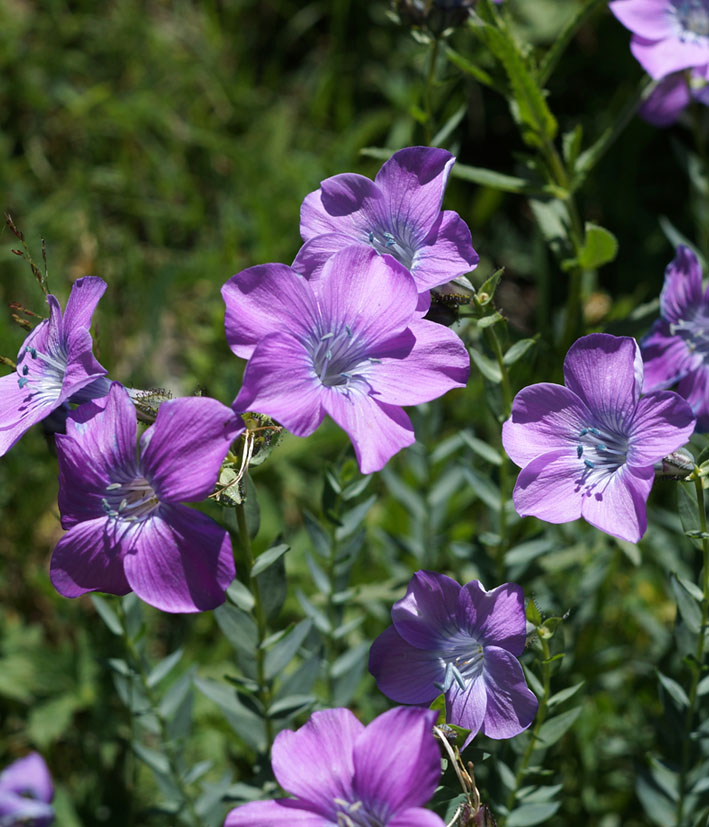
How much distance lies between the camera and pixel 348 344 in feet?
4.10

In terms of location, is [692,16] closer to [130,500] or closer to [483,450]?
[483,450]

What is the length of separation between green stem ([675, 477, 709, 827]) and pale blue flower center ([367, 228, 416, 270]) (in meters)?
0.50

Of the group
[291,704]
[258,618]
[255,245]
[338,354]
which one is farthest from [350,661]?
[255,245]

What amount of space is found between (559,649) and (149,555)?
23.1 inches

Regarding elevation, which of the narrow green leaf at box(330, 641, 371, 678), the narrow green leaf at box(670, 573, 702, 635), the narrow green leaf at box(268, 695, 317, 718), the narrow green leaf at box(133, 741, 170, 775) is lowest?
the narrow green leaf at box(133, 741, 170, 775)

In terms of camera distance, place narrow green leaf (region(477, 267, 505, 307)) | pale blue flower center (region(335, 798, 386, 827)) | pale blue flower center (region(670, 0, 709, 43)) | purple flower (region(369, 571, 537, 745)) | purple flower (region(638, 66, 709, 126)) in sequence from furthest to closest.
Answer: purple flower (region(638, 66, 709, 126)) → pale blue flower center (region(670, 0, 709, 43)) → narrow green leaf (region(477, 267, 505, 307)) → purple flower (region(369, 571, 537, 745)) → pale blue flower center (region(335, 798, 386, 827))

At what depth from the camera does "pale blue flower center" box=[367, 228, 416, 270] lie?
1376 mm

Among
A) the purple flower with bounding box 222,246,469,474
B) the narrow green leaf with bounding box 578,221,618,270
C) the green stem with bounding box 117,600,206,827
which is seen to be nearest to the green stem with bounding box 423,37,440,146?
the narrow green leaf with bounding box 578,221,618,270

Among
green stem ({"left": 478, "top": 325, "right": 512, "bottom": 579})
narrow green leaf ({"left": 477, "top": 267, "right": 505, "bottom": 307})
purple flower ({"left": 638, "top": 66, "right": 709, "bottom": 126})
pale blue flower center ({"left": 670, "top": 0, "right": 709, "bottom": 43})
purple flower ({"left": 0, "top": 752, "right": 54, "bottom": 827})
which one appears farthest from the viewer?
purple flower ({"left": 638, "top": 66, "right": 709, "bottom": 126})

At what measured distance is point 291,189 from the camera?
2.97 metres

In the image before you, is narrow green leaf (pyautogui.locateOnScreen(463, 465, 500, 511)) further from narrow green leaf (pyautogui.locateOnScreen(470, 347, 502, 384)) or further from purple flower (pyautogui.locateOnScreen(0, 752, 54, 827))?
purple flower (pyautogui.locateOnScreen(0, 752, 54, 827))

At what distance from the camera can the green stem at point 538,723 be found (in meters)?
1.25

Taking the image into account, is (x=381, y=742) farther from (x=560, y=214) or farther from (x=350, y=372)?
(x=560, y=214)

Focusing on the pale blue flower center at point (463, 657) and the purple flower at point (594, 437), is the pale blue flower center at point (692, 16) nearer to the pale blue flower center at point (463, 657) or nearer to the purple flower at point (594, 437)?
the purple flower at point (594, 437)
